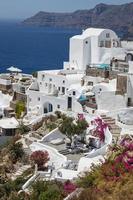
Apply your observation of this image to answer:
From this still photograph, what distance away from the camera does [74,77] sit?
134 feet

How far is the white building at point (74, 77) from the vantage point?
38188 mm

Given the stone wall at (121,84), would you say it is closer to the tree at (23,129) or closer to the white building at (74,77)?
the white building at (74,77)

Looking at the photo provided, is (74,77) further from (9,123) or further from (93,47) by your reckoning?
(9,123)

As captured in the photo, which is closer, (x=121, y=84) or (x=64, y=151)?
(x=64, y=151)

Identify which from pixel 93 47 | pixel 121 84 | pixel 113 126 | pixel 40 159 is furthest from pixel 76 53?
pixel 40 159


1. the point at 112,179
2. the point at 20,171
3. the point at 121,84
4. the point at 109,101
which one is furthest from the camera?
the point at 121,84

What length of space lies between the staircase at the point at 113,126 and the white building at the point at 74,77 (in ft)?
12.3

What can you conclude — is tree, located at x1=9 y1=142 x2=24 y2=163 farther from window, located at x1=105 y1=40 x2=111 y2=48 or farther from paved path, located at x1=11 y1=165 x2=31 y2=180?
window, located at x1=105 y1=40 x2=111 y2=48

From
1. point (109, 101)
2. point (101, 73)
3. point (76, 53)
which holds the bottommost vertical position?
point (109, 101)

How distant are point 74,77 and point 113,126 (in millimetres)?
10016

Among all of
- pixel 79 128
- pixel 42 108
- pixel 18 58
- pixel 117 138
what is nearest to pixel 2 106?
pixel 42 108

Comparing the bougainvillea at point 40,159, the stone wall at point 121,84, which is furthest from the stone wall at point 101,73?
the bougainvillea at point 40,159

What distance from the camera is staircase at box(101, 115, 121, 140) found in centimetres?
3014

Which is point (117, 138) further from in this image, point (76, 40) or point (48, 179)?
point (76, 40)
